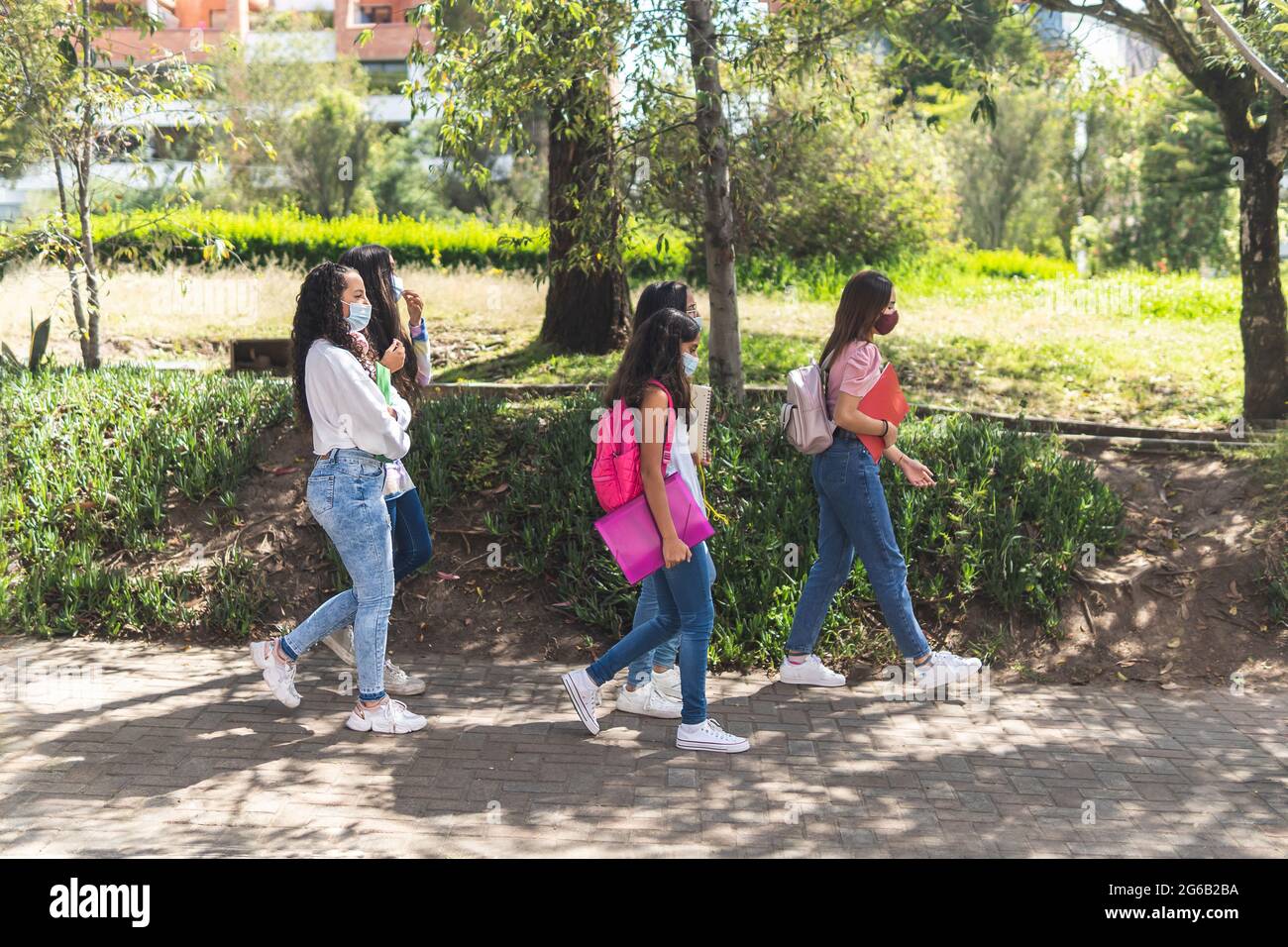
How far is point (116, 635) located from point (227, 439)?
173 cm

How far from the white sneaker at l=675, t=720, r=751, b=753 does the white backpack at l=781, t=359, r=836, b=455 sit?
4.51ft

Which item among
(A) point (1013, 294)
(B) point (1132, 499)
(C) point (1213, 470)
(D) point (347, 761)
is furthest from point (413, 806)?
(A) point (1013, 294)

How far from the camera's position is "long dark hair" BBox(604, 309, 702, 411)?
5.05 meters

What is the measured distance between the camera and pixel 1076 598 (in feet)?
23.4

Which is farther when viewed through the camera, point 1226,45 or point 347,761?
point 1226,45

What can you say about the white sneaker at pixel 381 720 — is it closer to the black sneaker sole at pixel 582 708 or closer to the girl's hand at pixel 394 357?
the black sneaker sole at pixel 582 708

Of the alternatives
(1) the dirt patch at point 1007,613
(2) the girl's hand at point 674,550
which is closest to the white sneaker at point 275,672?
(1) the dirt patch at point 1007,613

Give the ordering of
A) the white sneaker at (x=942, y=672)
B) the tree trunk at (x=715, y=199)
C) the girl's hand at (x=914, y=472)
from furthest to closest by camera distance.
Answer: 1. the tree trunk at (x=715, y=199)
2. the white sneaker at (x=942, y=672)
3. the girl's hand at (x=914, y=472)

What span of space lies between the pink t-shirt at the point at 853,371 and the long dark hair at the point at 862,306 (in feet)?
0.16

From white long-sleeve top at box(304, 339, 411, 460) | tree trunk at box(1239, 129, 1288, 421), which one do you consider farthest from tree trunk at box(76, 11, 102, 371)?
tree trunk at box(1239, 129, 1288, 421)

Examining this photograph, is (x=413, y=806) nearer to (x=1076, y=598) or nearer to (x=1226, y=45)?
(x=1076, y=598)

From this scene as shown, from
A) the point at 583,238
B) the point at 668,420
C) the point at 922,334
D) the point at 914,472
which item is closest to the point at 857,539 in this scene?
the point at 914,472

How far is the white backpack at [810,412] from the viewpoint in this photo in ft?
19.1

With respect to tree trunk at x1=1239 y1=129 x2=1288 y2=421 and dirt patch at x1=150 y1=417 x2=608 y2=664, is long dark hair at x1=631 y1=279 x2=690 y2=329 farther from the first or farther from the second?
tree trunk at x1=1239 y1=129 x2=1288 y2=421
